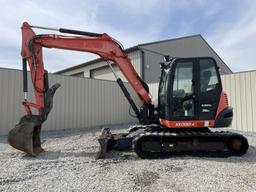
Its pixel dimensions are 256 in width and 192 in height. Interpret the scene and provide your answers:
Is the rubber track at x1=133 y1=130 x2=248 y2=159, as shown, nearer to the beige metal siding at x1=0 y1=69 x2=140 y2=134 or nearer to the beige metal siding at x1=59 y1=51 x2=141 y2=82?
the beige metal siding at x1=0 y1=69 x2=140 y2=134

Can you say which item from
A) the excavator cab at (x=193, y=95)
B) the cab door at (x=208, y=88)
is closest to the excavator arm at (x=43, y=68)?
the excavator cab at (x=193, y=95)

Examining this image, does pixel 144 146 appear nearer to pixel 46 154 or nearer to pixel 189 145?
pixel 189 145

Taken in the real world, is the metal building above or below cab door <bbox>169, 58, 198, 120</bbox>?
above

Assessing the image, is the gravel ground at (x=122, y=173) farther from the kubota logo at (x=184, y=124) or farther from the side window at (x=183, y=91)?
the side window at (x=183, y=91)

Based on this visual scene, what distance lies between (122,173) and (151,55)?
12.8 metres

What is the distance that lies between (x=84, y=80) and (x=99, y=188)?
9044 mm

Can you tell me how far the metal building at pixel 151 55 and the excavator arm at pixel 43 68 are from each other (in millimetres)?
9385

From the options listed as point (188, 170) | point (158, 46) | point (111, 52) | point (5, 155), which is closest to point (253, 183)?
point (188, 170)

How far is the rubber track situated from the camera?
5355 mm

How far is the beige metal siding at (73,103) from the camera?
9.34 metres

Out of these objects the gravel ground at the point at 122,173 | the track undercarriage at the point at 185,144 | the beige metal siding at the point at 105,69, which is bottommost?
the gravel ground at the point at 122,173

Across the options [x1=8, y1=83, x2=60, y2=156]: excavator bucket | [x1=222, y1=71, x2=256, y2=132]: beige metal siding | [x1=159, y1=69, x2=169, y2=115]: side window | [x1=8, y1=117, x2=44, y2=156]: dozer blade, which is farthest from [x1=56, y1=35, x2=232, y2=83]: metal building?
[x1=8, y1=117, x2=44, y2=156]: dozer blade

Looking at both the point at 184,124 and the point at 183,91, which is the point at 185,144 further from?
the point at 183,91

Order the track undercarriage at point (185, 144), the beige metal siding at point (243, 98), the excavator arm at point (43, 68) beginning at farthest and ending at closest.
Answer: the beige metal siding at point (243, 98) < the excavator arm at point (43, 68) < the track undercarriage at point (185, 144)
